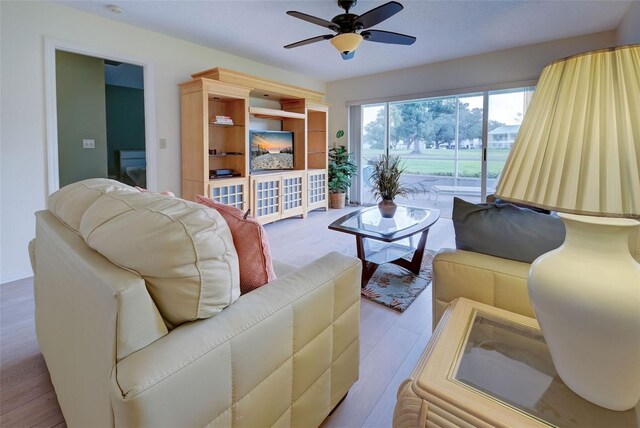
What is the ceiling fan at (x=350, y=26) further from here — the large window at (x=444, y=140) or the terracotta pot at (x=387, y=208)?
the large window at (x=444, y=140)

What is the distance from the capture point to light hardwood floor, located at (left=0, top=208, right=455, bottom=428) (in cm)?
141

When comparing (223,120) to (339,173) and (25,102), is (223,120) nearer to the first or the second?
(25,102)

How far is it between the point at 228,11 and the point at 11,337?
10.1ft

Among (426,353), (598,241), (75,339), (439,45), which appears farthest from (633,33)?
(75,339)

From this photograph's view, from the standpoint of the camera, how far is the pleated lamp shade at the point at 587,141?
1.97 ft

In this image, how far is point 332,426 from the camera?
4.45ft

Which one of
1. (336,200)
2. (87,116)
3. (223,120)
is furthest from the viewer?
(336,200)

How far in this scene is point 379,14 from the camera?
253 centimetres

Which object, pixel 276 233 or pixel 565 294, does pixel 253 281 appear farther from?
pixel 276 233

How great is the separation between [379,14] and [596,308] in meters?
2.50

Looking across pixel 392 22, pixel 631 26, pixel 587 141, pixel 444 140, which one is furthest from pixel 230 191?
pixel 631 26

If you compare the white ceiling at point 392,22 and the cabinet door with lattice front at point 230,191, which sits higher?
the white ceiling at point 392,22

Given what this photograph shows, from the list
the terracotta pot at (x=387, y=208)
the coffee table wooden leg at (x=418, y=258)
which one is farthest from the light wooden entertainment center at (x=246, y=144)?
the coffee table wooden leg at (x=418, y=258)

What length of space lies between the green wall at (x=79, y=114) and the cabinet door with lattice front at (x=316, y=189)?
303 cm
